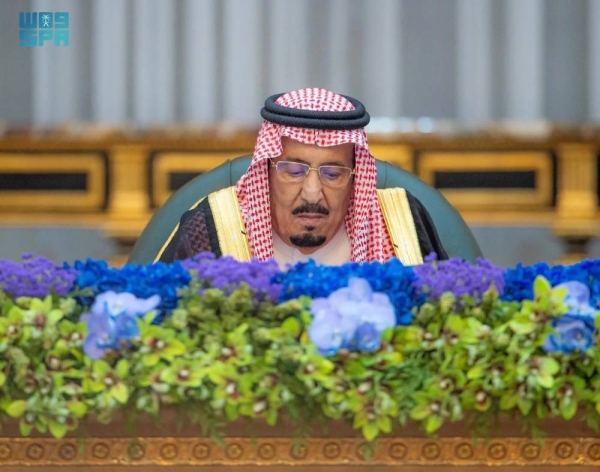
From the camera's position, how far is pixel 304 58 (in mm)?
5207

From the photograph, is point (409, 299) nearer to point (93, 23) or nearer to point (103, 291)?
point (103, 291)

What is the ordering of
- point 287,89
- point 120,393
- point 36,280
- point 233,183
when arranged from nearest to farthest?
point 120,393 → point 36,280 → point 233,183 → point 287,89

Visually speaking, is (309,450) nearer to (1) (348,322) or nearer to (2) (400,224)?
(1) (348,322)

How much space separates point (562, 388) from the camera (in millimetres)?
1310

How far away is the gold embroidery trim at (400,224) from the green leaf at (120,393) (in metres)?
1.39

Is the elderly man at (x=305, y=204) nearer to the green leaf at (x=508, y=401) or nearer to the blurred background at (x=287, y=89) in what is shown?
the green leaf at (x=508, y=401)

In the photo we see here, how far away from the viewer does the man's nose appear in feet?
8.53

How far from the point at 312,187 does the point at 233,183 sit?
0.32 meters

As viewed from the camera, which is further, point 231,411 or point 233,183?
point 233,183

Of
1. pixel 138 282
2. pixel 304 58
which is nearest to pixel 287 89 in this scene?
pixel 304 58

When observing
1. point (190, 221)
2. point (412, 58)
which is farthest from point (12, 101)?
point (190, 221)
